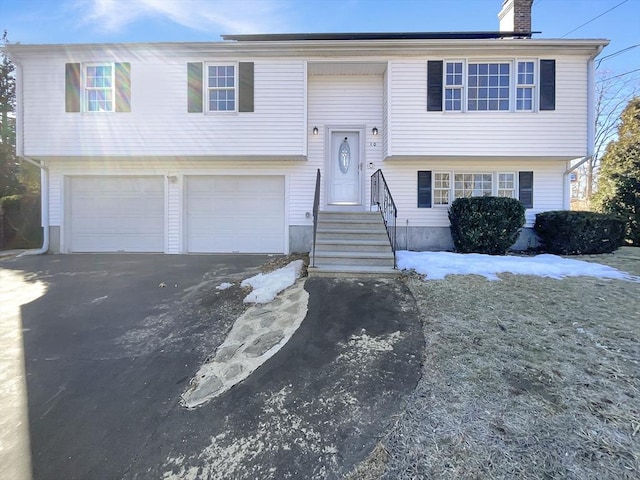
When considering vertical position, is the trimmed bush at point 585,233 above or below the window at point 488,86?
below

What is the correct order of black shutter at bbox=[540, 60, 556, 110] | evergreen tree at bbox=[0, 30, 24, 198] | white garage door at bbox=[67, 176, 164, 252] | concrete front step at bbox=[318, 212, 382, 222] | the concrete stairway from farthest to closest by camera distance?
evergreen tree at bbox=[0, 30, 24, 198]
white garage door at bbox=[67, 176, 164, 252]
black shutter at bbox=[540, 60, 556, 110]
concrete front step at bbox=[318, 212, 382, 222]
the concrete stairway

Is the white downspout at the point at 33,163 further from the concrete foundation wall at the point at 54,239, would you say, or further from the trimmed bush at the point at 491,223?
the trimmed bush at the point at 491,223

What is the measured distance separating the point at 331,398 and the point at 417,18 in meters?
13.1

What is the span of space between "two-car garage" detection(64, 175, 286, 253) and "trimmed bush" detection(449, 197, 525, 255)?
5108mm

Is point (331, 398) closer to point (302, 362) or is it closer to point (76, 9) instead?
point (302, 362)

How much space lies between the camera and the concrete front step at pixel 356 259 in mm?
6320

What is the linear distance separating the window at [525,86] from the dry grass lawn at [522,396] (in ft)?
20.2

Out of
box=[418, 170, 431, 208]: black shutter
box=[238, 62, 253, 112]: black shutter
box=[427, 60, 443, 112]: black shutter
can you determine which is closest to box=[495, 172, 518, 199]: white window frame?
box=[418, 170, 431, 208]: black shutter

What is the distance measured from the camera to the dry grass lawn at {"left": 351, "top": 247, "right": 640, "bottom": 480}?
204 centimetres

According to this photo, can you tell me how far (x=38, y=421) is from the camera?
2.65 metres

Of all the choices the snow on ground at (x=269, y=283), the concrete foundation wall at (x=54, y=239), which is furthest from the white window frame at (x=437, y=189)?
the concrete foundation wall at (x=54, y=239)

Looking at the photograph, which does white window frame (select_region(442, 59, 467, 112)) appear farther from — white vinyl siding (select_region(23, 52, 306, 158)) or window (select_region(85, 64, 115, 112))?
window (select_region(85, 64, 115, 112))

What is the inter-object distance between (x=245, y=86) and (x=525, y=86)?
7550mm

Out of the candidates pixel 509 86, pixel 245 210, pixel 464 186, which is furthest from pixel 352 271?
pixel 509 86
